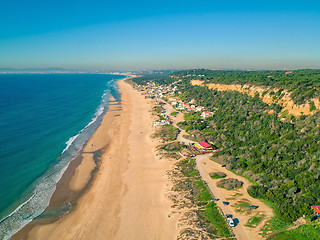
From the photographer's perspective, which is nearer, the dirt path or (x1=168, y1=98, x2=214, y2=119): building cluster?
the dirt path

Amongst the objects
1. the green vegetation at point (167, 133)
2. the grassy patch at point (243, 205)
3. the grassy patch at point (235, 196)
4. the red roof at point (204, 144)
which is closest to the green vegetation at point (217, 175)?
the grassy patch at point (235, 196)

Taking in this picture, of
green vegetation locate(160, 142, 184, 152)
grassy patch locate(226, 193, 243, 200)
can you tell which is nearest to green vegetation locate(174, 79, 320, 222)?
grassy patch locate(226, 193, 243, 200)

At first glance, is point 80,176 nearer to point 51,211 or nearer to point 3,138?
point 51,211

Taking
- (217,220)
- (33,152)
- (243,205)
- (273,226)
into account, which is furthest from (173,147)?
(33,152)

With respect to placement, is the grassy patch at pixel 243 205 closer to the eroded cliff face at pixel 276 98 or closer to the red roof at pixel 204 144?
the red roof at pixel 204 144

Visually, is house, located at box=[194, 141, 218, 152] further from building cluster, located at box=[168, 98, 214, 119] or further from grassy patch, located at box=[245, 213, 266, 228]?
building cluster, located at box=[168, 98, 214, 119]
